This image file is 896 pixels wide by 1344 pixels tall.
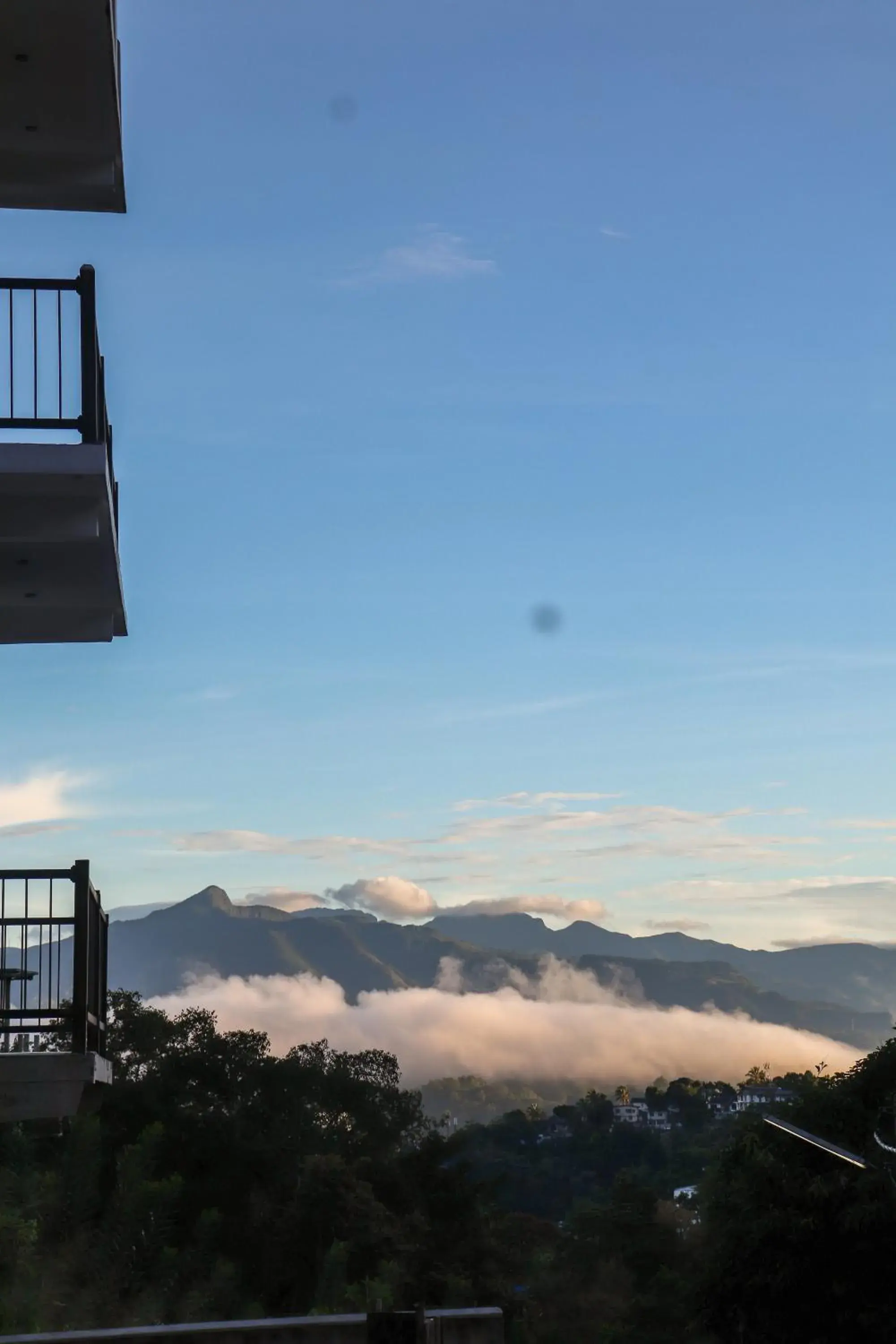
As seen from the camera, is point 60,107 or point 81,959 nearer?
point 81,959

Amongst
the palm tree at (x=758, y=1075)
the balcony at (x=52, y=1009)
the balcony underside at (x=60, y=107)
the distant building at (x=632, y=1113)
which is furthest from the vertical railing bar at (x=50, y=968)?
the palm tree at (x=758, y=1075)

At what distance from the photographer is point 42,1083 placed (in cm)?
952

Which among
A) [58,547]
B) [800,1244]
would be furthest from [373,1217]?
[58,547]

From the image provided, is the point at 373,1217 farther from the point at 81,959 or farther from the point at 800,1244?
the point at 81,959

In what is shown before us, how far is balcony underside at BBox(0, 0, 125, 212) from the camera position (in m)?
10.7

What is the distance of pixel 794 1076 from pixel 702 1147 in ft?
166

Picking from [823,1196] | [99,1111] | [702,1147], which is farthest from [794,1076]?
[702,1147]

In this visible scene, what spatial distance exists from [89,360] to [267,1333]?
577cm

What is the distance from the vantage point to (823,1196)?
92.9 ft

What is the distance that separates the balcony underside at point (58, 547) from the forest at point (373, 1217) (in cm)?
384

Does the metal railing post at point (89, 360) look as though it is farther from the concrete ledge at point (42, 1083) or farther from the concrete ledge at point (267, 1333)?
the concrete ledge at point (267, 1333)

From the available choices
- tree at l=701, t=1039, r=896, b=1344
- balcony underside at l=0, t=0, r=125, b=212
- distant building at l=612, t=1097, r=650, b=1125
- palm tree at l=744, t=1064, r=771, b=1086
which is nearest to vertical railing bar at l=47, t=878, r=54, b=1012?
balcony underside at l=0, t=0, r=125, b=212

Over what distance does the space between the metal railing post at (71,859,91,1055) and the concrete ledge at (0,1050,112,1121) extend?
112 millimetres

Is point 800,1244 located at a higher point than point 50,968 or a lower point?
lower
